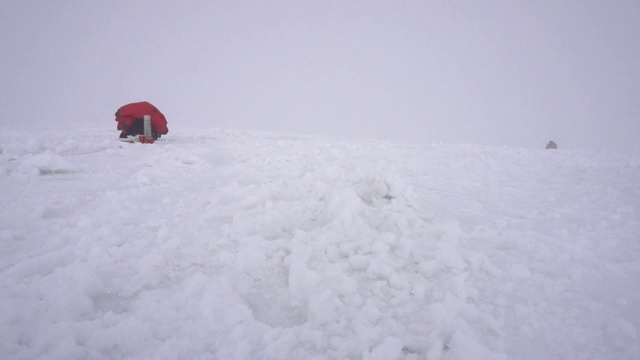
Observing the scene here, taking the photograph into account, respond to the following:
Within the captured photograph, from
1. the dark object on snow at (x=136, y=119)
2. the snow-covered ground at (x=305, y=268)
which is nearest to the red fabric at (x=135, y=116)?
the dark object on snow at (x=136, y=119)

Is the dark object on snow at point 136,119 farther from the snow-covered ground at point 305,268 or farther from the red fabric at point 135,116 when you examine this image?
the snow-covered ground at point 305,268

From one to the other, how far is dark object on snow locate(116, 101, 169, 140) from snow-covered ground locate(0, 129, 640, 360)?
9.76 ft

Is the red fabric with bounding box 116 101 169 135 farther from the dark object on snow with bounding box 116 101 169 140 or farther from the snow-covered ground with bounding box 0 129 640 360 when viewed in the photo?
the snow-covered ground with bounding box 0 129 640 360

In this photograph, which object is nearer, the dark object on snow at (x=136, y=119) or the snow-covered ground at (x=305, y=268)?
the snow-covered ground at (x=305, y=268)

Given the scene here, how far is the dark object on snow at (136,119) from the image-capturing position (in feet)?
23.9

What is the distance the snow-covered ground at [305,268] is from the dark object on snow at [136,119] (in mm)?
2975

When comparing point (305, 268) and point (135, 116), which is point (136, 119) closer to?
point (135, 116)

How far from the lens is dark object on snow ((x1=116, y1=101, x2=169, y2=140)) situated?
7289 millimetres

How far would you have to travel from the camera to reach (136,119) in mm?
7371

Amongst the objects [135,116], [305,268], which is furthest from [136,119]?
[305,268]

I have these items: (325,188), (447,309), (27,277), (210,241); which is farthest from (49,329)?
(325,188)

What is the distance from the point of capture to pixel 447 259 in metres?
2.71

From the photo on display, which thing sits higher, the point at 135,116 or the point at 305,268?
the point at 135,116

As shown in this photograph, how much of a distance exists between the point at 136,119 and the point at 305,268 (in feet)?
22.5
